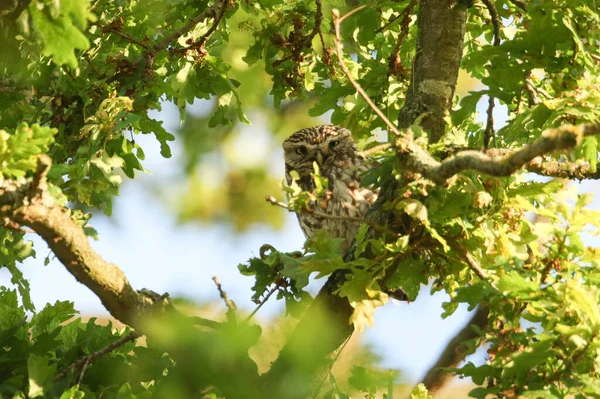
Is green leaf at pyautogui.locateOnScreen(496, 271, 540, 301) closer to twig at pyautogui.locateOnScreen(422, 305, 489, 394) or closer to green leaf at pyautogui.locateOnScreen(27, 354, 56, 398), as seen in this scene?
green leaf at pyautogui.locateOnScreen(27, 354, 56, 398)

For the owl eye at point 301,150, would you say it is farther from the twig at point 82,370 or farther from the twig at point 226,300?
the twig at point 226,300

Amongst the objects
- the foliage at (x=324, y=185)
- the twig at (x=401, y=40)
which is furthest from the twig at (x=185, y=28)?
the twig at (x=401, y=40)

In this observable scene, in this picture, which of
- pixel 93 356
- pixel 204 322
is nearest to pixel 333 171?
pixel 93 356

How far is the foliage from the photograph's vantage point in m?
2.47

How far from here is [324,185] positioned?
9.20ft

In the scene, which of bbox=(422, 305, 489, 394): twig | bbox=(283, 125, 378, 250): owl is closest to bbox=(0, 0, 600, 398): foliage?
bbox=(283, 125, 378, 250): owl

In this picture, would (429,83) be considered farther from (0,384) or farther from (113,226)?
(113,226)

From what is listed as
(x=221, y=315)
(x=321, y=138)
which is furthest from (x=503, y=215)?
(x=321, y=138)

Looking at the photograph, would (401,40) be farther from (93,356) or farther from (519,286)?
(93,356)

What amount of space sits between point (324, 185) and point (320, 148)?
2.83 meters

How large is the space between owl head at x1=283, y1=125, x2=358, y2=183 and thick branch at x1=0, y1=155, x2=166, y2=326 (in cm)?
268

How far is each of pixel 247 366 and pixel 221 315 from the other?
0.21 metres

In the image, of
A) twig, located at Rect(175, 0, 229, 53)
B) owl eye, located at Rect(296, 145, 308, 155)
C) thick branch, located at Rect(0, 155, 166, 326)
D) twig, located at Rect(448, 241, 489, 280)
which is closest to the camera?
thick branch, located at Rect(0, 155, 166, 326)

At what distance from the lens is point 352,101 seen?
444 centimetres
